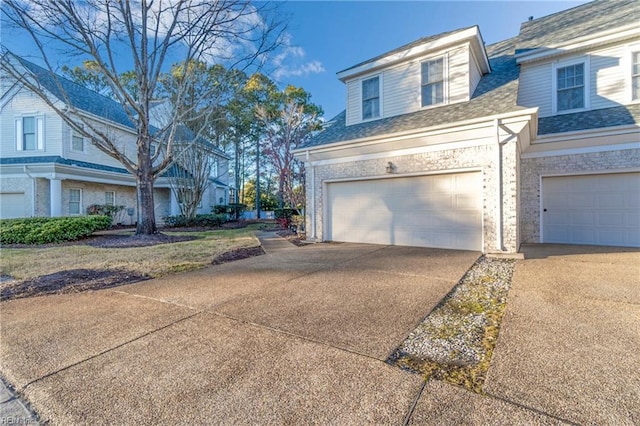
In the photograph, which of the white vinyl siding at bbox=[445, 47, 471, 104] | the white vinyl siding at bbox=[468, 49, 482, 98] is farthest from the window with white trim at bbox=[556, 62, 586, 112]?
the white vinyl siding at bbox=[445, 47, 471, 104]

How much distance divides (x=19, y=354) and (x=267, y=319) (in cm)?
214

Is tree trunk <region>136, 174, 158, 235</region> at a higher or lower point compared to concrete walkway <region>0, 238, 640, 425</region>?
higher

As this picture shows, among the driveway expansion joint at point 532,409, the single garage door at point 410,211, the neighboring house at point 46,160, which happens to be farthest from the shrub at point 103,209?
the driveway expansion joint at point 532,409

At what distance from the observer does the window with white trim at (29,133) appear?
44.5ft

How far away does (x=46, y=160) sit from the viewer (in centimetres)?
1270

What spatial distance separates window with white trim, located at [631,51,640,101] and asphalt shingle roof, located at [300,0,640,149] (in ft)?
1.28

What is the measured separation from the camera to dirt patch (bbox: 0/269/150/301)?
429 cm

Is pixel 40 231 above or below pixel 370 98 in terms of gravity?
below

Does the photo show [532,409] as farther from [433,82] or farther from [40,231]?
[40,231]

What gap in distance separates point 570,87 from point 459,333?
9.27m

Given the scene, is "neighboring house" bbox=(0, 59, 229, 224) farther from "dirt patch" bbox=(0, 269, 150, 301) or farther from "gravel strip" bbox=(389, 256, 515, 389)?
"gravel strip" bbox=(389, 256, 515, 389)

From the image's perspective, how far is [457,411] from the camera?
68.6 inches

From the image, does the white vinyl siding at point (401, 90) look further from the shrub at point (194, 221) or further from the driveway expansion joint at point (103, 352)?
the shrub at point (194, 221)

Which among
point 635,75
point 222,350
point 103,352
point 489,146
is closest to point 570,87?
point 635,75
